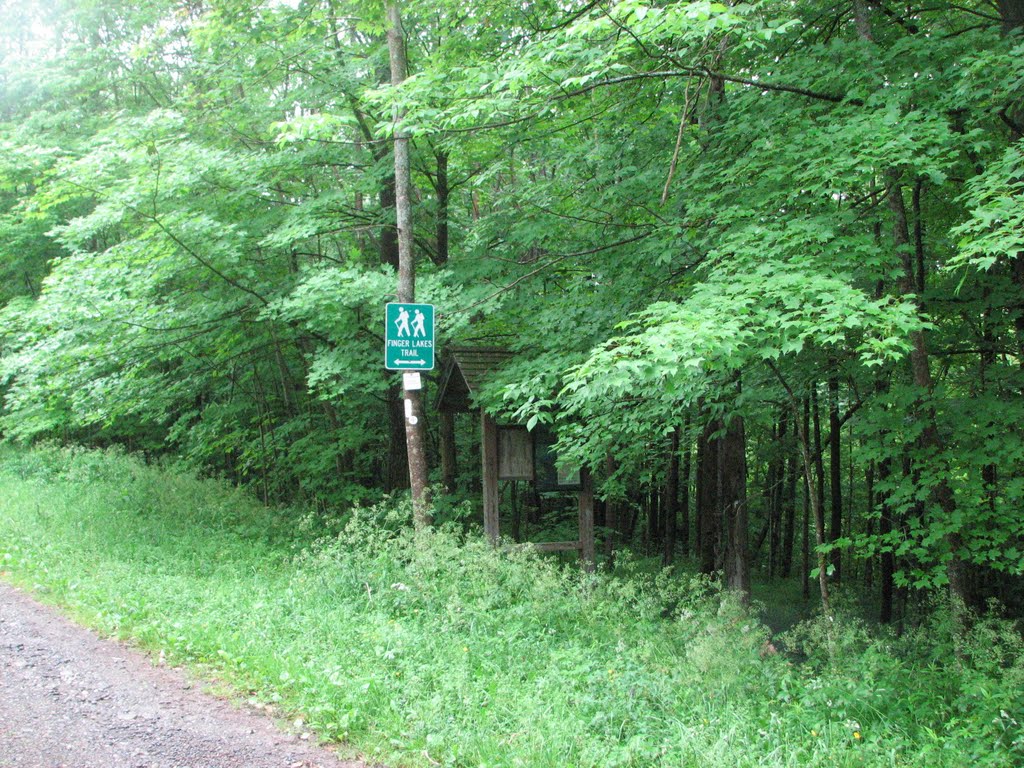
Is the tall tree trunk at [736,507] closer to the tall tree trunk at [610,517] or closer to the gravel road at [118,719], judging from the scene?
the tall tree trunk at [610,517]

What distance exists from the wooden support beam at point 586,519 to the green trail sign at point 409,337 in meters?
2.54

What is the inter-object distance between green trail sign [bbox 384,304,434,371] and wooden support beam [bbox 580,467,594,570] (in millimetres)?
2539

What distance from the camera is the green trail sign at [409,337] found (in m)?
7.89

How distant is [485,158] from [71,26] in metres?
14.7

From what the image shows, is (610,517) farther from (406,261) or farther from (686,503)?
(406,261)

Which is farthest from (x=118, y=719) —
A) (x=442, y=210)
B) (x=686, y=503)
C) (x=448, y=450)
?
(x=686, y=503)

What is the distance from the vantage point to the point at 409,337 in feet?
26.2

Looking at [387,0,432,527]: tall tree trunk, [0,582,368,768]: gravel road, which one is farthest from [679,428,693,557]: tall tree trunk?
[0,582,368,768]: gravel road

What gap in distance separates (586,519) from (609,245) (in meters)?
3.40

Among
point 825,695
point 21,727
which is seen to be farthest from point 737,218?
point 21,727

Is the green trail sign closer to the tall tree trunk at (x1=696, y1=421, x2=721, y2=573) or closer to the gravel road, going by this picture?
the gravel road

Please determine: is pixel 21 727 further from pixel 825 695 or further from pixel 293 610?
pixel 825 695

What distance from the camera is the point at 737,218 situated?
256 inches

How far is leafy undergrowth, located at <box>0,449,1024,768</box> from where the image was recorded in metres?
4.52
